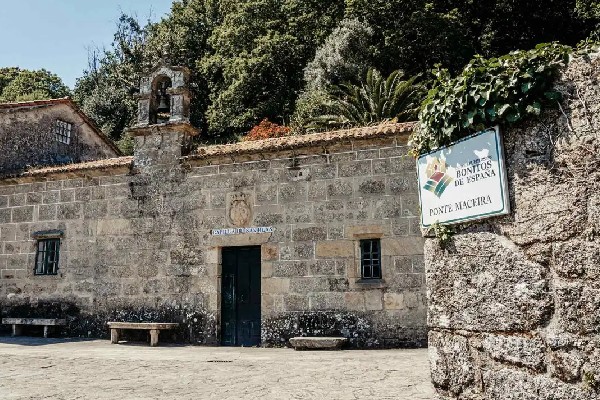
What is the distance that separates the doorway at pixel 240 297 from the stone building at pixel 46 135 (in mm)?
8176

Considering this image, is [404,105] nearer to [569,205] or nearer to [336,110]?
[336,110]

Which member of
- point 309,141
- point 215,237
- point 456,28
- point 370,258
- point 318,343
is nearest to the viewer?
point 318,343

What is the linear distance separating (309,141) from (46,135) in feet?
33.3

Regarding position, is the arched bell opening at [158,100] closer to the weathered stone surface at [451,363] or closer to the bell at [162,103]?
the bell at [162,103]

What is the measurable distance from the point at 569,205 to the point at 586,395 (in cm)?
110

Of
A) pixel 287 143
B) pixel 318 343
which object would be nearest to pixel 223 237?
pixel 287 143

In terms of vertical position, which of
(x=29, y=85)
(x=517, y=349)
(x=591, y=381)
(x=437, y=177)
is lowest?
(x=591, y=381)

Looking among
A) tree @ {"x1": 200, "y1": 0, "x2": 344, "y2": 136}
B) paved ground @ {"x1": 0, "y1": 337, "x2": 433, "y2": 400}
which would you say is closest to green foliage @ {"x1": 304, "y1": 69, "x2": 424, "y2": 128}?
tree @ {"x1": 200, "y1": 0, "x2": 344, "y2": 136}

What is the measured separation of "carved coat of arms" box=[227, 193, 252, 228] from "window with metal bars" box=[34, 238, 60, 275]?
16.7ft

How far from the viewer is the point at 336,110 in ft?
71.4

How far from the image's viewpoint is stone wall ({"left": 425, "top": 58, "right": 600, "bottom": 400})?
3.02 metres

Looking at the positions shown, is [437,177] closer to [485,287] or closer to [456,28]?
[485,287]

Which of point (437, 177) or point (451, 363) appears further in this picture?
point (437, 177)

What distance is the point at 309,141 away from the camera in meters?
11.0
